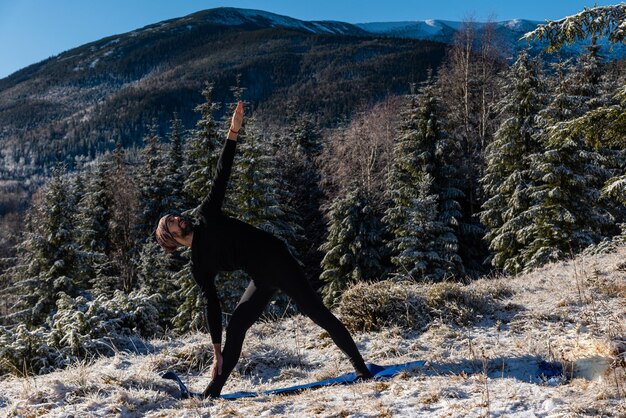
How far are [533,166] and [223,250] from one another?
17.9 metres

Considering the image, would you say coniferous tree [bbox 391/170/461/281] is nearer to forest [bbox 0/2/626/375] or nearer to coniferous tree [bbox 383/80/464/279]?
forest [bbox 0/2/626/375]

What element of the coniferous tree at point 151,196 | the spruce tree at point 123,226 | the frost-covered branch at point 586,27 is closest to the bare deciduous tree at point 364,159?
the coniferous tree at point 151,196

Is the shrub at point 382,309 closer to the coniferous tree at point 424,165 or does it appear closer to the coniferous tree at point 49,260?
Answer: the coniferous tree at point 424,165

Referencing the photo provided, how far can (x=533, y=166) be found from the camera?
61.2ft

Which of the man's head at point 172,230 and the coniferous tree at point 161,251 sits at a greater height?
the man's head at point 172,230

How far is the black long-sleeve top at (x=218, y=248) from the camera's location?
11.8ft

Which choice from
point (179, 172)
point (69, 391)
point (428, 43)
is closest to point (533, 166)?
point (69, 391)

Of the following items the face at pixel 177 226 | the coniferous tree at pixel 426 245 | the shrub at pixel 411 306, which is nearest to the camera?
the face at pixel 177 226

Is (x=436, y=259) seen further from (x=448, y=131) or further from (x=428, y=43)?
(x=428, y=43)

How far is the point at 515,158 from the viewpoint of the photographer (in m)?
20.9

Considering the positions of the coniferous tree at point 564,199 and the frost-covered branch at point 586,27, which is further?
the coniferous tree at point 564,199

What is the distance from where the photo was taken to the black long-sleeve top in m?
3.59

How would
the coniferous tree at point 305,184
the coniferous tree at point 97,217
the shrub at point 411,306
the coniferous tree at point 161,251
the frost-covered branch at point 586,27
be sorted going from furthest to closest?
the coniferous tree at point 305,184
the coniferous tree at point 97,217
the coniferous tree at point 161,251
the frost-covered branch at point 586,27
the shrub at point 411,306

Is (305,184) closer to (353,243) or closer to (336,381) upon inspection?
(353,243)
